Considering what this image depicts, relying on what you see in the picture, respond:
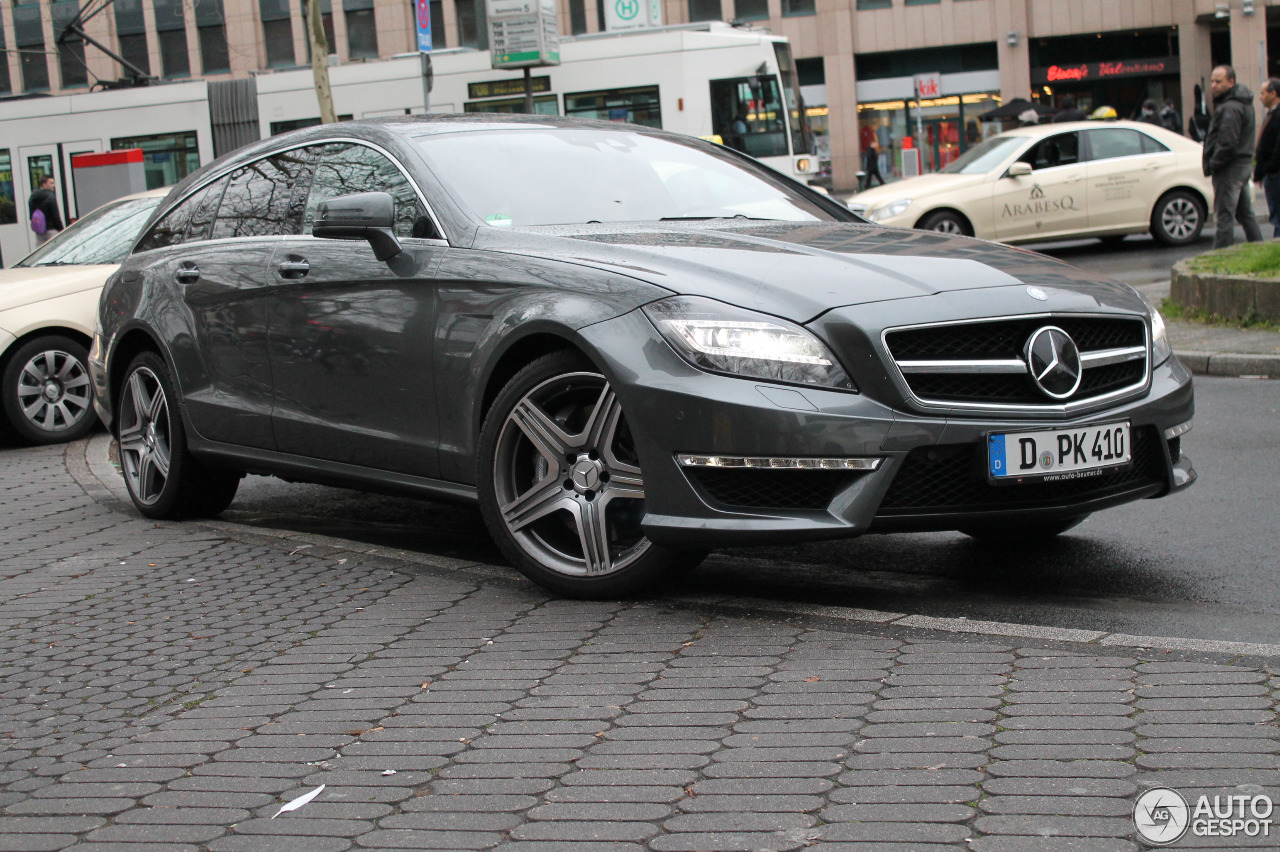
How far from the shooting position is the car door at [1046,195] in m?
18.2

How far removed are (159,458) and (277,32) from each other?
47245 millimetres

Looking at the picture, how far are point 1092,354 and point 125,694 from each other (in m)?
2.92

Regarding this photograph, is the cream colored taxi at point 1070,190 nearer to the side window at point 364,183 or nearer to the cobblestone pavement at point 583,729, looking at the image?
the side window at point 364,183

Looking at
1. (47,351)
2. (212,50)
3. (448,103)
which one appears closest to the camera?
(47,351)

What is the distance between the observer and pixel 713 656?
13.4ft

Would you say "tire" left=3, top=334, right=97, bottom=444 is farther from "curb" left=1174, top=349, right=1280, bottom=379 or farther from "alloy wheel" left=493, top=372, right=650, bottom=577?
"curb" left=1174, top=349, right=1280, bottom=379

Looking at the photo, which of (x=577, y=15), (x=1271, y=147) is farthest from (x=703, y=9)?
(x=1271, y=147)

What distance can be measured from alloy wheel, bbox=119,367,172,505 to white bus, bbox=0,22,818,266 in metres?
15.7

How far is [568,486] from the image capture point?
4.73m

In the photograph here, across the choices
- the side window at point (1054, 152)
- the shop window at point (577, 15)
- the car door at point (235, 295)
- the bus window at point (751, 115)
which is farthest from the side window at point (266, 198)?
the shop window at point (577, 15)

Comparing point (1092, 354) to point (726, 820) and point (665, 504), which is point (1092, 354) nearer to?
point (665, 504)

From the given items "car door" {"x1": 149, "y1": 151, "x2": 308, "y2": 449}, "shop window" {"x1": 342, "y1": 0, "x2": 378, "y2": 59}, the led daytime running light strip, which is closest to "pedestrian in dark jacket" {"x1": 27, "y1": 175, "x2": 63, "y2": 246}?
"car door" {"x1": 149, "y1": 151, "x2": 308, "y2": 449}

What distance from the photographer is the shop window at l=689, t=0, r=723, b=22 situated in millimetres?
48438

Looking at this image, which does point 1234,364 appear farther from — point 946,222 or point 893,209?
point 946,222
